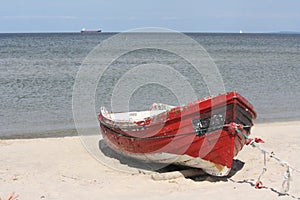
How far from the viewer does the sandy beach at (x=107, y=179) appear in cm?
745

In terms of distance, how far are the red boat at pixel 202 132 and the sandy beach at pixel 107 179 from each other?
435mm

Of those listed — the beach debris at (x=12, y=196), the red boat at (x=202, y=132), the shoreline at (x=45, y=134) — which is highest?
the red boat at (x=202, y=132)

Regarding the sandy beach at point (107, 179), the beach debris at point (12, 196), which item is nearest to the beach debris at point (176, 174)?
the sandy beach at point (107, 179)

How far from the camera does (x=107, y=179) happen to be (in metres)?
8.55

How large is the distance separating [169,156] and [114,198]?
1.43 m

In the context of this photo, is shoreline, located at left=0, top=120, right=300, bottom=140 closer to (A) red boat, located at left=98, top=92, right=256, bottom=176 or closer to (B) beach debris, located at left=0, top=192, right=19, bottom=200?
(A) red boat, located at left=98, top=92, right=256, bottom=176

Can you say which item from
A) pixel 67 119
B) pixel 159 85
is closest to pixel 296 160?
pixel 67 119

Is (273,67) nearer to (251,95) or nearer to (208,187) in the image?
(251,95)

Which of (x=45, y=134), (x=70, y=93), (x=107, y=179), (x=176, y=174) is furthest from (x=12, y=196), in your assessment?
(x=70, y=93)

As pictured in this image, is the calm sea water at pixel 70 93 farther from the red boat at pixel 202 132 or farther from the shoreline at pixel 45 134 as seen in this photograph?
the red boat at pixel 202 132

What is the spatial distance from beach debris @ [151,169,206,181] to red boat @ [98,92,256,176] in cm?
20

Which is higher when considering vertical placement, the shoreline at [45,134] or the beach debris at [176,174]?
the beach debris at [176,174]

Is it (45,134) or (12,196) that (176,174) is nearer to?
(12,196)

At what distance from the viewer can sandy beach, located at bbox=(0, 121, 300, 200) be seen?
7453 millimetres
